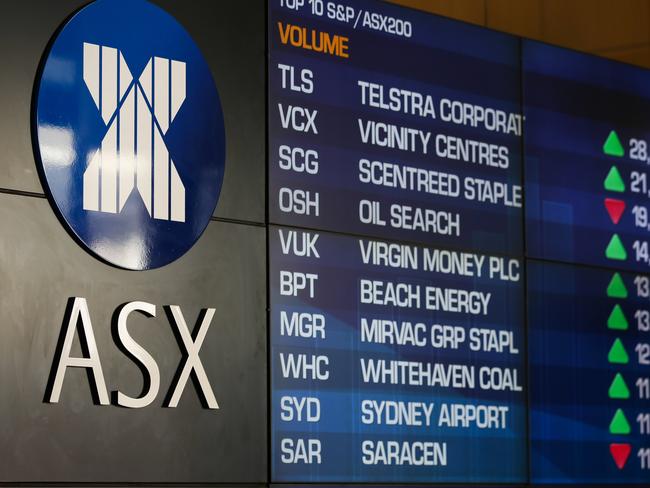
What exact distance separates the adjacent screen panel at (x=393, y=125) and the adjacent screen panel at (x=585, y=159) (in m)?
0.12

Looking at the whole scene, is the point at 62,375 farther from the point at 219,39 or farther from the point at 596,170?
the point at 596,170

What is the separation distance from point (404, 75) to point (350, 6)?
1.18 ft

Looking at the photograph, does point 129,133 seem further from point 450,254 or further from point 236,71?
point 450,254

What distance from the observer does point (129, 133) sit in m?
4.68

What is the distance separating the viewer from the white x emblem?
4.59 metres

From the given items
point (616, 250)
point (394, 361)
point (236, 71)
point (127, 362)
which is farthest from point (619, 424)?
point (127, 362)

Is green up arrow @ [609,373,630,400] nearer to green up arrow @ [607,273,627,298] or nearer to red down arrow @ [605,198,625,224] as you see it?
A: green up arrow @ [607,273,627,298]

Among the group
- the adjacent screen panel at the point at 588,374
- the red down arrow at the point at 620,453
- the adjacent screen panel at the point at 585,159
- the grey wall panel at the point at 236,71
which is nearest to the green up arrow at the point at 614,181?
the adjacent screen panel at the point at 585,159

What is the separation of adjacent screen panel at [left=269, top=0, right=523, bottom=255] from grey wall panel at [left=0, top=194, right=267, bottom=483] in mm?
405

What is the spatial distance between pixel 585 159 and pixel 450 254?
3.20 feet

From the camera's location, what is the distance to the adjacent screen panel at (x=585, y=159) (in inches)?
239

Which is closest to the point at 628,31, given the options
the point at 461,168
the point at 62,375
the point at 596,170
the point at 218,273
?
the point at 596,170

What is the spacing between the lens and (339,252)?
5.30m

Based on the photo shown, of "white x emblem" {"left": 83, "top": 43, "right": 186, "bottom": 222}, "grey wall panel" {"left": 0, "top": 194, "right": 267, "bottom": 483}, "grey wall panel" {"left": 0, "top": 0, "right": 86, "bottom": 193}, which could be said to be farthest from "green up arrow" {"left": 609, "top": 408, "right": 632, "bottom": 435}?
"grey wall panel" {"left": 0, "top": 0, "right": 86, "bottom": 193}
